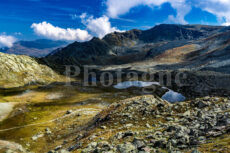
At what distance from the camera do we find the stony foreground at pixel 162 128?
15578 millimetres

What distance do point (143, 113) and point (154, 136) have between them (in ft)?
33.1

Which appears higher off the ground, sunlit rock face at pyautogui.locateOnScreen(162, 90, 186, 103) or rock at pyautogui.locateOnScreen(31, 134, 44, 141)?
sunlit rock face at pyautogui.locateOnScreen(162, 90, 186, 103)

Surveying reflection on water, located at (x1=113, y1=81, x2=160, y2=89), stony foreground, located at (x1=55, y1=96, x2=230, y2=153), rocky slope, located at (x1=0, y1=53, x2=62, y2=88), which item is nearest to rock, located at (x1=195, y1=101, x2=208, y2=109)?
stony foreground, located at (x1=55, y1=96, x2=230, y2=153)

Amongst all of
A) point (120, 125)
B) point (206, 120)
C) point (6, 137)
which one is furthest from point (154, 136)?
point (6, 137)

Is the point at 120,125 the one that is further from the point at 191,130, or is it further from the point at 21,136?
the point at 21,136

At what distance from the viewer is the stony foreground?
51.1 feet

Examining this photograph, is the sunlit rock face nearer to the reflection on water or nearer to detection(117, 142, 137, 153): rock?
the reflection on water

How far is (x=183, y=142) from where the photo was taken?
51.6 ft

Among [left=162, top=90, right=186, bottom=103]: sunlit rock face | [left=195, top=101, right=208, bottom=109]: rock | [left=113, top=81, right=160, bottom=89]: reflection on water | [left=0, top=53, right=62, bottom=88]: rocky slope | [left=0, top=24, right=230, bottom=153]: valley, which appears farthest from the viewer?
[left=0, top=53, right=62, bottom=88]: rocky slope

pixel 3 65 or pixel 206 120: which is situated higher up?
pixel 3 65

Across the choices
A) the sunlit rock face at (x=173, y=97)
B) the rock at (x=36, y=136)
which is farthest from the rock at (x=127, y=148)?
the sunlit rock face at (x=173, y=97)

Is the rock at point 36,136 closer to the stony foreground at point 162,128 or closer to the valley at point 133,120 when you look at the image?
the valley at point 133,120

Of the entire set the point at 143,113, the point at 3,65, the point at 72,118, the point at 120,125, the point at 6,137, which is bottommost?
the point at 6,137

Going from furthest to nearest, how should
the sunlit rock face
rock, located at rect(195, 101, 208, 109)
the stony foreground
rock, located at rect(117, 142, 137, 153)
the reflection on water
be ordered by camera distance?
the reflection on water → the sunlit rock face → rock, located at rect(195, 101, 208, 109) → rock, located at rect(117, 142, 137, 153) → the stony foreground
